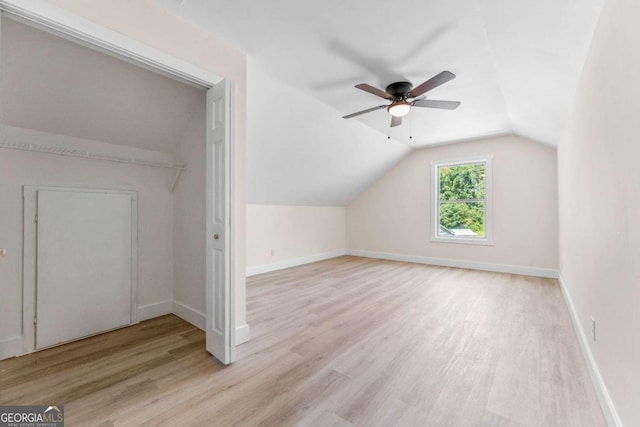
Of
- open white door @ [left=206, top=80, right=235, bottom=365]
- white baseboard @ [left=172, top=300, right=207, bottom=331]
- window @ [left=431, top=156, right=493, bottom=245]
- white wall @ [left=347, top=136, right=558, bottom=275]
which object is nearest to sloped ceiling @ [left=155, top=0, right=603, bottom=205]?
white wall @ [left=347, top=136, right=558, bottom=275]

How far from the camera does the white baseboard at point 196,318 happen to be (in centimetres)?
226

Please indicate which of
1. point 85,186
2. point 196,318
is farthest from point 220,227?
point 85,186

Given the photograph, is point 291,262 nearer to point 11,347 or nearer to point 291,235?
point 291,235

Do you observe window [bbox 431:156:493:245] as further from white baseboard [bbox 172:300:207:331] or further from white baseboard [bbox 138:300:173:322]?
white baseboard [bbox 138:300:173:322]

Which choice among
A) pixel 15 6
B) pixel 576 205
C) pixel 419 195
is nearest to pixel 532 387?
pixel 576 205

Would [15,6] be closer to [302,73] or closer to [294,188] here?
[302,73]

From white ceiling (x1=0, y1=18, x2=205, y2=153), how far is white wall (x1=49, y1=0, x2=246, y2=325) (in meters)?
0.49

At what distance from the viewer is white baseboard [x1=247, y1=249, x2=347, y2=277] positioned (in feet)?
15.6

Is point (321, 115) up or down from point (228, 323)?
up

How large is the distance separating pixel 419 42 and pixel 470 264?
442cm

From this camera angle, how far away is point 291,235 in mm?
5500

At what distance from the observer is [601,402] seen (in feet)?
4.94

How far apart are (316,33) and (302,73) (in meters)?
0.62

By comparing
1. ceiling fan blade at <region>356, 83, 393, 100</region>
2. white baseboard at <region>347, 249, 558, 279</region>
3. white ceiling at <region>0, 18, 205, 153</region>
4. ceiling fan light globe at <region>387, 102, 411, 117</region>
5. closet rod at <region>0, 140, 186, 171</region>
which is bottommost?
white baseboard at <region>347, 249, 558, 279</region>
